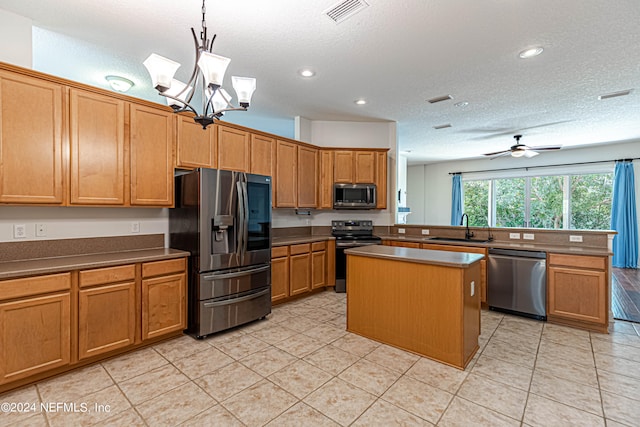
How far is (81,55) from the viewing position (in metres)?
2.96

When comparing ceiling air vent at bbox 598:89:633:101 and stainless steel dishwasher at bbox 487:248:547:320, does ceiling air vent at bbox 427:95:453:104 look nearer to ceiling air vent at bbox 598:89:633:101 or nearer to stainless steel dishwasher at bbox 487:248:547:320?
ceiling air vent at bbox 598:89:633:101

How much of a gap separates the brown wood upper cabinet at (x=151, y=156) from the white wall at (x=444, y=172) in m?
8.34

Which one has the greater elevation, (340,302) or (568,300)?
(568,300)

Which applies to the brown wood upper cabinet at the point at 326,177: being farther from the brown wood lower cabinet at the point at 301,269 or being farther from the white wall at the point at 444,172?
the white wall at the point at 444,172

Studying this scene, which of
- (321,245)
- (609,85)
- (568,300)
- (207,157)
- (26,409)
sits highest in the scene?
(609,85)

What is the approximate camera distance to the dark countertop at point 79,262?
7.09 ft

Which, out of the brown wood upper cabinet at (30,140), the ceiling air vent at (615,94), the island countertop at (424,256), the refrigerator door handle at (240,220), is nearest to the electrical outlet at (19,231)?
the brown wood upper cabinet at (30,140)

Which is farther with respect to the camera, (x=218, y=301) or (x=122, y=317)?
(x=218, y=301)

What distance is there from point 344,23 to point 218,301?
9.33 ft

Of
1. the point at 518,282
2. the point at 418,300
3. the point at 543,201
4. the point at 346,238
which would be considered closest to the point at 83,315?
the point at 418,300

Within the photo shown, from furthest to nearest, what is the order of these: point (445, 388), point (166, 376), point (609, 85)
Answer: point (609, 85), point (166, 376), point (445, 388)

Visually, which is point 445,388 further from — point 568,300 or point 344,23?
point 344,23

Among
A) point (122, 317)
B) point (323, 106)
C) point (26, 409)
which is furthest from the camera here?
point (323, 106)

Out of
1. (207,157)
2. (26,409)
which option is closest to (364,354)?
(26,409)
